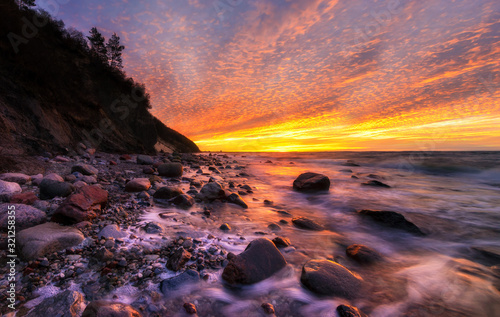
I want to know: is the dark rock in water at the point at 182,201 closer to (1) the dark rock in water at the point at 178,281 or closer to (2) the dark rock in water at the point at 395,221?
(1) the dark rock in water at the point at 178,281

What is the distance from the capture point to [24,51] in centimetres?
756

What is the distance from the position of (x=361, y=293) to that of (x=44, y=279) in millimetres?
3420

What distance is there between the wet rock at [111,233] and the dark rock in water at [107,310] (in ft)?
4.46

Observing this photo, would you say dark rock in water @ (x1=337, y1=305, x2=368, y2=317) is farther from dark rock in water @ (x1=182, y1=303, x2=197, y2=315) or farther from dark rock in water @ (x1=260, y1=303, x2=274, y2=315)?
dark rock in water @ (x1=182, y1=303, x2=197, y2=315)

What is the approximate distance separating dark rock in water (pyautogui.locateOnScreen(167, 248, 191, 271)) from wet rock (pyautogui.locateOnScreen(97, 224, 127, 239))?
0.97 meters

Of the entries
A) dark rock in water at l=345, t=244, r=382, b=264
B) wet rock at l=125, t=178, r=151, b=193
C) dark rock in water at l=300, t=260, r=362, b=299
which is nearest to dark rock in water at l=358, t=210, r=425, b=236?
dark rock in water at l=345, t=244, r=382, b=264

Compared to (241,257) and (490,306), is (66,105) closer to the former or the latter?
(241,257)

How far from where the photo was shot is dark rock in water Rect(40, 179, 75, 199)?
3629mm

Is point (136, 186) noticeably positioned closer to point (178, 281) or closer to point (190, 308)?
point (178, 281)

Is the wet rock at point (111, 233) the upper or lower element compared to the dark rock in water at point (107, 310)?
upper

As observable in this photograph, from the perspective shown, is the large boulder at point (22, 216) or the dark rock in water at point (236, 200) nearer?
the large boulder at point (22, 216)

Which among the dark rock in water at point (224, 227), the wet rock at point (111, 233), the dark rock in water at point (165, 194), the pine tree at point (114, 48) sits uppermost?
the pine tree at point (114, 48)

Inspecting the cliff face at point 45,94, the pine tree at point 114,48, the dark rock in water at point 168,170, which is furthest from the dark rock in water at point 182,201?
the pine tree at point 114,48

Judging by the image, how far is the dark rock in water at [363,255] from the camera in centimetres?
315
